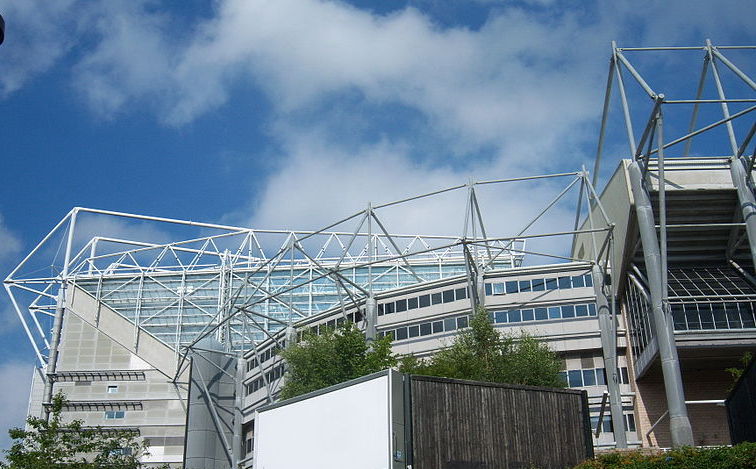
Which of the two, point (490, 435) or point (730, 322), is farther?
point (730, 322)

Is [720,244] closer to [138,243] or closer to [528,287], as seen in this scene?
[528,287]

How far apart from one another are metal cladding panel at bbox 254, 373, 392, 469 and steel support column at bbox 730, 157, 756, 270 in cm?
3074

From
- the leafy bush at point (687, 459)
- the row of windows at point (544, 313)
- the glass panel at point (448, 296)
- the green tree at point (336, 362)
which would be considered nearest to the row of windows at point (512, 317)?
the row of windows at point (544, 313)

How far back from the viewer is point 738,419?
35531mm

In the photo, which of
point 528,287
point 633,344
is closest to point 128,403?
point 528,287

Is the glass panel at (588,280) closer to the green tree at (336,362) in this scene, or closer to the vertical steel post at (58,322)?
the green tree at (336,362)

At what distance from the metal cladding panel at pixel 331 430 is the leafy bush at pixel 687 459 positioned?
7007 mm

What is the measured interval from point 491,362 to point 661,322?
987 cm

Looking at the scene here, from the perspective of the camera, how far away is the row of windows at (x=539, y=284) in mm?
61688

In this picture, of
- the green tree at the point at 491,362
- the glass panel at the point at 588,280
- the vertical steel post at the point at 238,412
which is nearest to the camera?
the green tree at the point at 491,362

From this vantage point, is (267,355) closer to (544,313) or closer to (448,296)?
(448,296)

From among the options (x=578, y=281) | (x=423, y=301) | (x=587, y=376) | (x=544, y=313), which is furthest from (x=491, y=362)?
(x=423, y=301)

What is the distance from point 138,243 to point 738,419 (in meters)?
71.9

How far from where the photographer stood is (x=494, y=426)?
2908cm
